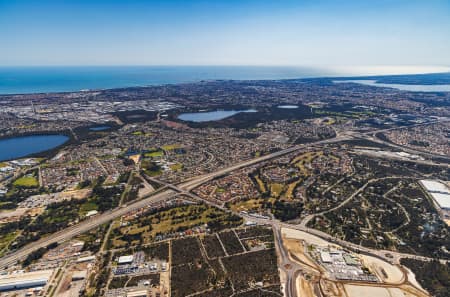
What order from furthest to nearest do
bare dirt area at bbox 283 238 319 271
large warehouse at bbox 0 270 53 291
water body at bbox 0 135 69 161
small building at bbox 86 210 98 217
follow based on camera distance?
water body at bbox 0 135 69 161 < small building at bbox 86 210 98 217 < bare dirt area at bbox 283 238 319 271 < large warehouse at bbox 0 270 53 291

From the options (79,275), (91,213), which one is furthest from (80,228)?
(79,275)

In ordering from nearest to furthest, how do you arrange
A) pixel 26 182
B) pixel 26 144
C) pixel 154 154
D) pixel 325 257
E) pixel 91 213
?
pixel 325 257 → pixel 91 213 → pixel 26 182 → pixel 154 154 → pixel 26 144

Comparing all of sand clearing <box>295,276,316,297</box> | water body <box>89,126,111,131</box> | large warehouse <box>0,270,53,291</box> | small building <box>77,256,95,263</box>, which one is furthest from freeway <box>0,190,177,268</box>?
water body <box>89,126,111,131</box>

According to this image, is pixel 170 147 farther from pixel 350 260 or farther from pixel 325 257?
pixel 350 260

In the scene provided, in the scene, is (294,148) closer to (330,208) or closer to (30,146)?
(330,208)

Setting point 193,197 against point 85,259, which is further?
point 193,197

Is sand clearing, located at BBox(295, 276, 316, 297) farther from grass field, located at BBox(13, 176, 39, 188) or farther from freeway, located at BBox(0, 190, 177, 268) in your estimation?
grass field, located at BBox(13, 176, 39, 188)
